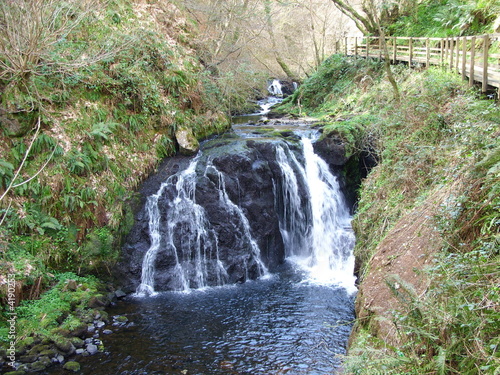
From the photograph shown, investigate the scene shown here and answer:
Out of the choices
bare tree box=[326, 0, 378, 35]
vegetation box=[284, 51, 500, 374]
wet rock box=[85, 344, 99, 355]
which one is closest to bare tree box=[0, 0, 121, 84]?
wet rock box=[85, 344, 99, 355]

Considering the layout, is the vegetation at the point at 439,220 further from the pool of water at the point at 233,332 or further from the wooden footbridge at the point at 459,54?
the pool of water at the point at 233,332

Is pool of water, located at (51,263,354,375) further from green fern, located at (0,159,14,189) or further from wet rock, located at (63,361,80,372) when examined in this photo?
green fern, located at (0,159,14,189)

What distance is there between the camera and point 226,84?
605 inches

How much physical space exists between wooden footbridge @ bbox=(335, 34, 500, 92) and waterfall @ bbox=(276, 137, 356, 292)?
518 cm

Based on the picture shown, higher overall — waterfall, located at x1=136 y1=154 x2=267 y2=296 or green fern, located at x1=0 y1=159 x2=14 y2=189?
green fern, located at x1=0 y1=159 x2=14 y2=189

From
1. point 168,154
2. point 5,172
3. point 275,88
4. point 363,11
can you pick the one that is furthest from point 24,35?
point 275,88

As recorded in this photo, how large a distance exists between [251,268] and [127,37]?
8310 mm

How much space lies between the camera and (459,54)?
12492 mm

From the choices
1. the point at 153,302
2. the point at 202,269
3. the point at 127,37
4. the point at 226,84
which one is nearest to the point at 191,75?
the point at 226,84

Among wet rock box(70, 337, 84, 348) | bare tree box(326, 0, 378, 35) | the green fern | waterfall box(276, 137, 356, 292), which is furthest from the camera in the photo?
bare tree box(326, 0, 378, 35)

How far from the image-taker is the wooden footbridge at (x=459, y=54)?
9.27 m

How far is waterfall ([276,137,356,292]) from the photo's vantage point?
12133 mm

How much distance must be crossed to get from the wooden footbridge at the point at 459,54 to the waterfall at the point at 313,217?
5181 millimetres

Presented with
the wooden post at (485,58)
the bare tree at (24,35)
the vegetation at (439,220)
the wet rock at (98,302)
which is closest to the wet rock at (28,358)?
the wet rock at (98,302)
